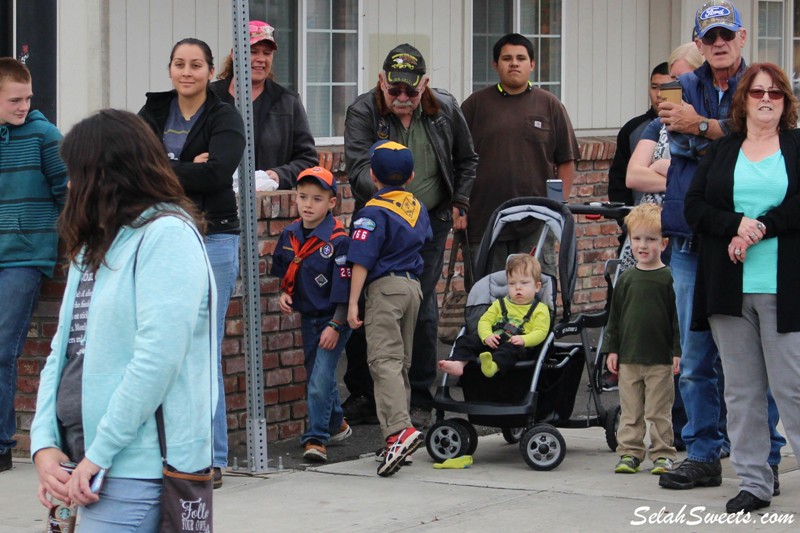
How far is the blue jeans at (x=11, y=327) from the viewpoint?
273 inches

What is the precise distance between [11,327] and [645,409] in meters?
3.05

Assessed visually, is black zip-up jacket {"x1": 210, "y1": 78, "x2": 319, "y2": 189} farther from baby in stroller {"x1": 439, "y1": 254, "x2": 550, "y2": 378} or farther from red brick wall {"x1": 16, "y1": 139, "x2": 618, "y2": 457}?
baby in stroller {"x1": 439, "y1": 254, "x2": 550, "y2": 378}

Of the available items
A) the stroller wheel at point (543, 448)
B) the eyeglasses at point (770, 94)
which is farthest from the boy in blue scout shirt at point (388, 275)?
the eyeglasses at point (770, 94)

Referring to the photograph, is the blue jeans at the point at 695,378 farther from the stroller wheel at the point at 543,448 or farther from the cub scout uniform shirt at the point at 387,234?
the cub scout uniform shirt at the point at 387,234

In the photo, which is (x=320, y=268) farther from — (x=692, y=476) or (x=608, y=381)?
(x=692, y=476)


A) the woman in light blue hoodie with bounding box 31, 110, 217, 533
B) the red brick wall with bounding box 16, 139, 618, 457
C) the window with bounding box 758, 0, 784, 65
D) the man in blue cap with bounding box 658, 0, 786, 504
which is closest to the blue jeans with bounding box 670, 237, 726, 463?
the man in blue cap with bounding box 658, 0, 786, 504

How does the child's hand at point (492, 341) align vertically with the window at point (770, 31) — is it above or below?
below

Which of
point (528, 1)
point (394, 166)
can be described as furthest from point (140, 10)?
point (528, 1)

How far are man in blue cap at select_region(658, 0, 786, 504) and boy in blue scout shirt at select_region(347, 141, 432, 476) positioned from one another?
1334mm

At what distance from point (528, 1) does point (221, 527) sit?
8.01 meters

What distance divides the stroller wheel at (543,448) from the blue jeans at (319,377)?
1020 millimetres

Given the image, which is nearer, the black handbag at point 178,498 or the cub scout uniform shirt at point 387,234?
the black handbag at point 178,498

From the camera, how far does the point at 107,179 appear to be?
3584 millimetres

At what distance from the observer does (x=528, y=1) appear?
42.2 ft
